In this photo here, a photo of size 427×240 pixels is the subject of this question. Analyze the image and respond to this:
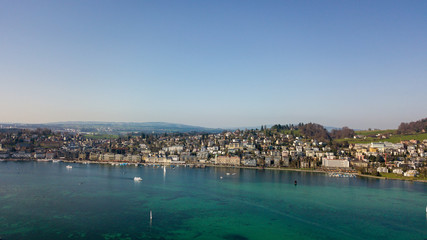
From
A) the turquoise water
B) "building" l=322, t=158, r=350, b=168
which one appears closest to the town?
"building" l=322, t=158, r=350, b=168

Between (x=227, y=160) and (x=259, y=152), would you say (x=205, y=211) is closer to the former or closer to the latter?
(x=227, y=160)

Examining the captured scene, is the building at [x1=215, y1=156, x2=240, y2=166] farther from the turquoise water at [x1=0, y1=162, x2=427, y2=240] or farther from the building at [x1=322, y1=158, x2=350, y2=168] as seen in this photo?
the turquoise water at [x1=0, y1=162, x2=427, y2=240]

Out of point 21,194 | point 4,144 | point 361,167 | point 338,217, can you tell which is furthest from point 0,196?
point 4,144

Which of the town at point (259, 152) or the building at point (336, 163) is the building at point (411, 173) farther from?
the building at point (336, 163)

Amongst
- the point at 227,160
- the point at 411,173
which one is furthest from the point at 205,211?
the point at 227,160

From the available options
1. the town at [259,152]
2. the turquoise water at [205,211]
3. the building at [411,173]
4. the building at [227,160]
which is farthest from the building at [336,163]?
the turquoise water at [205,211]

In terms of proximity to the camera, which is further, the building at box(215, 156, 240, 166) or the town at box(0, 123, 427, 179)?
the building at box(215, 156, 240, 166)
